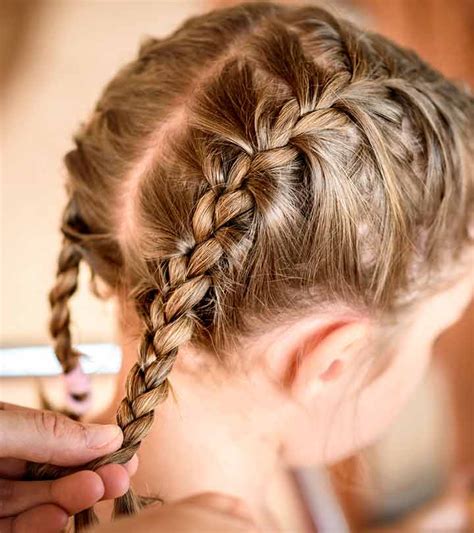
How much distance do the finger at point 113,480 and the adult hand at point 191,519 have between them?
2 centimetres

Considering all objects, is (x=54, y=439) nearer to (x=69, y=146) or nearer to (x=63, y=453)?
(x=63, y=453)

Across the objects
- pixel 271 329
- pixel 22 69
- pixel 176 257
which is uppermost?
pixel 22 69

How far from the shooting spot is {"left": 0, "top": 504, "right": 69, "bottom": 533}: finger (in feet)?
1.97

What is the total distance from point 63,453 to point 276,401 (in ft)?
0.84

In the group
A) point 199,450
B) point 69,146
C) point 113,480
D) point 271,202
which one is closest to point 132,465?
point 113,480

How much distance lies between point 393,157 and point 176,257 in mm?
216

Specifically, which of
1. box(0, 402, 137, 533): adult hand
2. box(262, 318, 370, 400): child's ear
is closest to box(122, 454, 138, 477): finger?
box(0, 402, 137, 533): adult hand

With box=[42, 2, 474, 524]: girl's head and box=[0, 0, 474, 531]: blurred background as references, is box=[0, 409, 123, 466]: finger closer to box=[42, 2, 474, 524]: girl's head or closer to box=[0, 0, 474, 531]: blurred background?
box=[42, 2, 474, 524]: girl's head

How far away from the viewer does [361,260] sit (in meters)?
0.66

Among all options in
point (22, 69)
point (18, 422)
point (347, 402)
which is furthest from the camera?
point (22, 69)

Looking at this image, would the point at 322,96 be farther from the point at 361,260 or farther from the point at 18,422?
the point at 18,422

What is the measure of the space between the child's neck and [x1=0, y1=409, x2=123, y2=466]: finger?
56 mm

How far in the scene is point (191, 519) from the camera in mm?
591

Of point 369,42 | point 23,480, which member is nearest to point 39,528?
point 23,480
